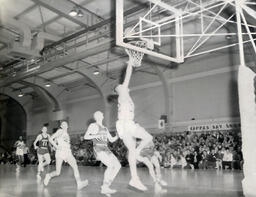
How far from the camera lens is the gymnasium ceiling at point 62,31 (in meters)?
17.3

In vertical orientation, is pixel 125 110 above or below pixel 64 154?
above

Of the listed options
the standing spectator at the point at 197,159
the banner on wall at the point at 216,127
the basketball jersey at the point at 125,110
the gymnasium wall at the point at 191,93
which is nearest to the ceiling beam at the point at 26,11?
the gymnasium wall at the point at 191,93

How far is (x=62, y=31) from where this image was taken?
21.0m

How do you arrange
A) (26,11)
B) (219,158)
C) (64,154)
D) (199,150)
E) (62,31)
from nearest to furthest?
(64,154)
(219,158)
(199,150)
(26,11)
(62,31)

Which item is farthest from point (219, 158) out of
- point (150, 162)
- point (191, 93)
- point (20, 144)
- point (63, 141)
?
point (20, 144)

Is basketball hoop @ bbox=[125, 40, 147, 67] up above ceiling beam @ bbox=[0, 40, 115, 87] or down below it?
below

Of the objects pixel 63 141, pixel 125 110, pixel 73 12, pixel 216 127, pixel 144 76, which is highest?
pixel 73 12

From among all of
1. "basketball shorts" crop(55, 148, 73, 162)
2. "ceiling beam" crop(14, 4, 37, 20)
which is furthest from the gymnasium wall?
"basketball shorts" crop(55, 148, 73, 162)

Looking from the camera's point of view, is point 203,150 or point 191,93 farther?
point 191,93

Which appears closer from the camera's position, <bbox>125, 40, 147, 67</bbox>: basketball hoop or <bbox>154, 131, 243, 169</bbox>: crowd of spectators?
<bbox>125, 40, 147, 67</bbox>: basketball hoop

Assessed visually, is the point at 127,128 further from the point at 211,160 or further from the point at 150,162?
the point at 211,160

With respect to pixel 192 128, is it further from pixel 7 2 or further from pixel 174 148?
pixel 7 2

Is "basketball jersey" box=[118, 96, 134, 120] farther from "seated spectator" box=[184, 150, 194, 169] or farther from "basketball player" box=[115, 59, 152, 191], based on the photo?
"seated spectator" box=[184, 150, 194, 169]

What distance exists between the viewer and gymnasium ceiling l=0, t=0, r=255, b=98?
17.3m
